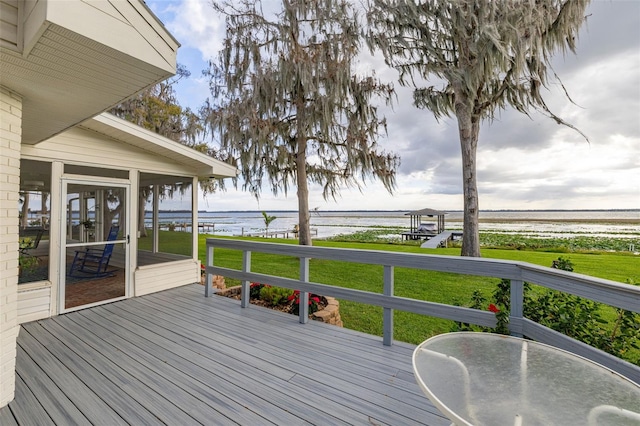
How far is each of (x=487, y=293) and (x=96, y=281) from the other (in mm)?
6821

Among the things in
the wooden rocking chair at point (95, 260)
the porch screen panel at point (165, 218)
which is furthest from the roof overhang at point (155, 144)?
the wooden rocking chair at point (95, 260)

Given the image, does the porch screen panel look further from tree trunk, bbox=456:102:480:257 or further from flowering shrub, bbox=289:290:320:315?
tree trunk, bbox=456:102:480:257

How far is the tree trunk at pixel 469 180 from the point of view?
7.18m

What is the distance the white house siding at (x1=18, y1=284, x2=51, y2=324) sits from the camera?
359cm

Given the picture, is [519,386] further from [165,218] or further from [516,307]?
[165,218]

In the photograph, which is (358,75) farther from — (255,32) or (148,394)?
(148,394)

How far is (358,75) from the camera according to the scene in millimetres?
7023

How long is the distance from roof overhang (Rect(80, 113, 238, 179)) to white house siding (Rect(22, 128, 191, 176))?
99 mm

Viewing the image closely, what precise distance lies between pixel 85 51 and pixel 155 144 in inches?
128

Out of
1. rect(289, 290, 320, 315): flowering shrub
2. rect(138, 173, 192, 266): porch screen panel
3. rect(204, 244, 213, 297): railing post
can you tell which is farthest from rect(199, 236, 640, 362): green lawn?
rect(204, 244, 213, 297): railing post

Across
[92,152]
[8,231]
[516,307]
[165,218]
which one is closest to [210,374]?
[8,231]

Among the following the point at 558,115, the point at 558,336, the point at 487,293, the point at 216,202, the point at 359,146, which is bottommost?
the point at 487,293

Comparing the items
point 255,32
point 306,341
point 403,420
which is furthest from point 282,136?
point 403,420

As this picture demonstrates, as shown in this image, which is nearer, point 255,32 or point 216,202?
point 255,32
